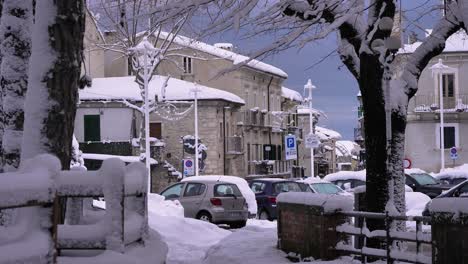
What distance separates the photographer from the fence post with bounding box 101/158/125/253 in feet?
17.7

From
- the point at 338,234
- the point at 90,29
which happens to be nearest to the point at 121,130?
the point at 90,29

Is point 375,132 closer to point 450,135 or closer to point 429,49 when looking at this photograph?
point 429,49

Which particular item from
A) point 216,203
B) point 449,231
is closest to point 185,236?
point 216,203

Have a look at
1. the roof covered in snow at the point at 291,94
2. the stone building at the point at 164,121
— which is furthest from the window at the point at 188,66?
the roof covered in snow at the point at 291,94

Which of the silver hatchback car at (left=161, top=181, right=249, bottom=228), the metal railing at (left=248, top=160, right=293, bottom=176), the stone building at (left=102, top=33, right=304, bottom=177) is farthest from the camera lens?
the metal railing at (left=248, top=160, right=293, bottom=176)

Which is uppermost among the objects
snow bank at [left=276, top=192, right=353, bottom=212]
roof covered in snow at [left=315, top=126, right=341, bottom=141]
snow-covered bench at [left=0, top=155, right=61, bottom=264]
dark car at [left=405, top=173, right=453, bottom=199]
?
roof covered in snow at [left=315, top=126, right=341, bottom=141]

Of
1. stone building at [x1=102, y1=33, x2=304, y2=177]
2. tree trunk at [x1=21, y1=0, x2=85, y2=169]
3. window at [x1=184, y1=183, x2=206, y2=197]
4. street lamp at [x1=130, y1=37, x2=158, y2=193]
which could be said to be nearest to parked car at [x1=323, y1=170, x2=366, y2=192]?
street lamp at [x1=130, y1=37, x2=158, y2=193]

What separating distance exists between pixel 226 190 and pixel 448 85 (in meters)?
38.7

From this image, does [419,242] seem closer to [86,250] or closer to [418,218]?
[418,218]

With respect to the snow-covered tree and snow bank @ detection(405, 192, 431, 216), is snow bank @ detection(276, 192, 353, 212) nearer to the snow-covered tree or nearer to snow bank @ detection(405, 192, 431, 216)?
the snow-covered tree

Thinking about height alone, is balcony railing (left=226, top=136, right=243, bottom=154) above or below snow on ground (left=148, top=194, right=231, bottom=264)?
above

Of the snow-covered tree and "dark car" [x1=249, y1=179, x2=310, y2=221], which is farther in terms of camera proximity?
"dark car" [x1=249, y1=179, x2=310, y2=221]

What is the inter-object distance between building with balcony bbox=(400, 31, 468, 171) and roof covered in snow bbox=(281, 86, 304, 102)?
1825 cm

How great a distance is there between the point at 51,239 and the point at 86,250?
3.01 feet
